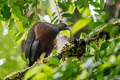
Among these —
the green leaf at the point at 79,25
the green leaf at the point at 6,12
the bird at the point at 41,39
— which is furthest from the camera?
the bird at the point at 41,39

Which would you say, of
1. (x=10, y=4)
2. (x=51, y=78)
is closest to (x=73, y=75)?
(x=51, y=78)

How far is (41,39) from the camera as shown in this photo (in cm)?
619

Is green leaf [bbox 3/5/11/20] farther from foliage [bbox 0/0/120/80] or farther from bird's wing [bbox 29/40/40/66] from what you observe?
bird's wing [bbox 29/40/40/66]

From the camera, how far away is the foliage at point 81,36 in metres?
2.02

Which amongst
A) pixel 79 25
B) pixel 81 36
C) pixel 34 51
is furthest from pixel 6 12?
pixel 79 25

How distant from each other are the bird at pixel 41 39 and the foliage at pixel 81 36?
914 mm

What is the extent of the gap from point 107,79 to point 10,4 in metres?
2.36

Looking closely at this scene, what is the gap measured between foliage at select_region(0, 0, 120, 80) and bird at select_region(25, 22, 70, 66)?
91 centimetres

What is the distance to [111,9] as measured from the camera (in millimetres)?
8602

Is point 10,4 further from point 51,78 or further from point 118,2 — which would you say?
point 118,2

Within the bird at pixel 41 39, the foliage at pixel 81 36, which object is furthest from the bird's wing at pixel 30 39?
the foliage at pixel 81 36

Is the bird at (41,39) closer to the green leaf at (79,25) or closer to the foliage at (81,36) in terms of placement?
the foliage at (81,36)

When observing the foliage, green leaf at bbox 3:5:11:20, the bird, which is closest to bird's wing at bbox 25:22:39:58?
the bird

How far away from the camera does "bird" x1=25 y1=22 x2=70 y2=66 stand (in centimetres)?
620
